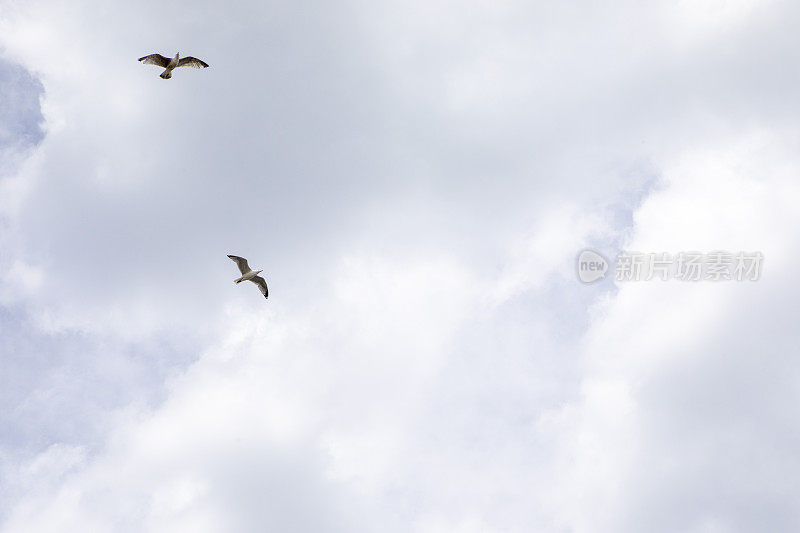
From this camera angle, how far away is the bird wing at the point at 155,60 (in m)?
69.6

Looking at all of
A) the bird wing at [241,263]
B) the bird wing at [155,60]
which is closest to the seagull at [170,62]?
the bird wing at [155,60]

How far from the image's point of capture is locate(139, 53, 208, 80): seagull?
70.0m

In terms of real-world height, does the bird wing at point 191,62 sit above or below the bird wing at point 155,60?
above

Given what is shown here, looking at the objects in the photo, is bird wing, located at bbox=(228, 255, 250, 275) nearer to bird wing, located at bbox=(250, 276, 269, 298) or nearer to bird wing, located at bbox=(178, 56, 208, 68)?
bird wing, located at bbox=(250, 276, 269, 298)

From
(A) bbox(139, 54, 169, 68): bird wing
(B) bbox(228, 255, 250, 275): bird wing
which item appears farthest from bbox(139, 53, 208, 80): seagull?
(B) bbox(228, 255, 250, 275): bird wing

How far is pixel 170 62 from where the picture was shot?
7162 centimetres

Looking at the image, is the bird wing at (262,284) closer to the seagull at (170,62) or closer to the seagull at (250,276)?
the seagull at (250,276)

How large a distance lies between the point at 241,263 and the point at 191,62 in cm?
2992

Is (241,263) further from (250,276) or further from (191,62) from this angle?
(191,62)

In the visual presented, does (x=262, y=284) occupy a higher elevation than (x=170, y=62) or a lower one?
lower

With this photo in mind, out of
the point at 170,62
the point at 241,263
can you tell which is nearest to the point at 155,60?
the point at 170,62

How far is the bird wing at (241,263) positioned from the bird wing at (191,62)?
28187 millimetres

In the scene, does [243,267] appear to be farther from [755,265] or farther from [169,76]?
[755,265]

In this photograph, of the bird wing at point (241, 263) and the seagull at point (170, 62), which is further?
the bird wing at point (241, 263)
